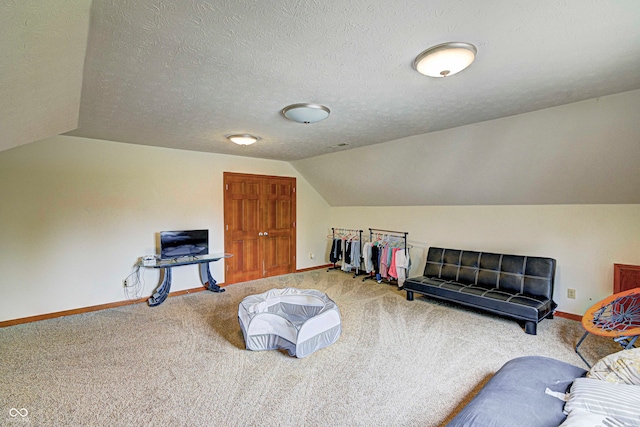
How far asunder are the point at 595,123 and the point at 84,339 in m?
5.67

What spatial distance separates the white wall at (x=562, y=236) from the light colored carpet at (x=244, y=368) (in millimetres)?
600

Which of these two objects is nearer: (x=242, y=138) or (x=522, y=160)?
(x=522, y=160)

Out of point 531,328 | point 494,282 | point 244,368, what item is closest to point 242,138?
point 244,368

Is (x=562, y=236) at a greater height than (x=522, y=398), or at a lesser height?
greater

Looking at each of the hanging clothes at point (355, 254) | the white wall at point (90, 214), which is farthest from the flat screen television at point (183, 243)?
the hanging clothes at point (355, 254)

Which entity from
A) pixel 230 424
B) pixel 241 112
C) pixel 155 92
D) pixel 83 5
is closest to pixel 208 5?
pixel 83 5

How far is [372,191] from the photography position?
5664mm

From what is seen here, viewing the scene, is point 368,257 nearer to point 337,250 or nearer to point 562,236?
point 337,250

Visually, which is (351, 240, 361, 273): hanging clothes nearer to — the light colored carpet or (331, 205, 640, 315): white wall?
(331, 205, 640, 315): white wall

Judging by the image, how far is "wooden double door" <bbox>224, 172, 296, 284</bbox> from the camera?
5.48 meters

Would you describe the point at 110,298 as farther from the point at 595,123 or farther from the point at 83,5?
the point at 595,123

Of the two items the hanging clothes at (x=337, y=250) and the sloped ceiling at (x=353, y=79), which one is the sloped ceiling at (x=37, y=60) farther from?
the hanging clothes at (x=337, y=250)

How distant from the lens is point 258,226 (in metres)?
5.80

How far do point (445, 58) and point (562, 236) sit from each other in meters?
3.29
